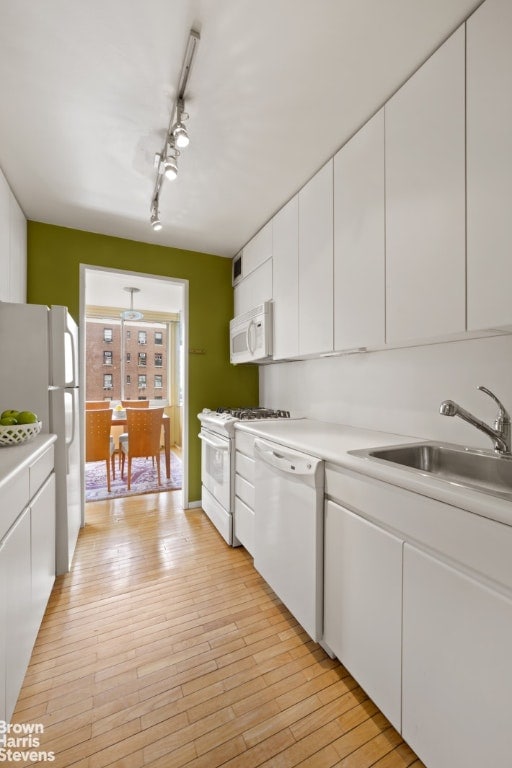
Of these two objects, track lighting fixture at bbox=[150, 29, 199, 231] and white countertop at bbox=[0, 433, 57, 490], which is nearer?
white countertop at bbox=[0, 433, 57, 490]

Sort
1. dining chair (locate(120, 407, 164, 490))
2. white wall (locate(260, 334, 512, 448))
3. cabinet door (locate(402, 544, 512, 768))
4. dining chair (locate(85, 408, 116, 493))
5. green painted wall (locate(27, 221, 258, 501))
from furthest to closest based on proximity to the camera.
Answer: dining chair (locate(120, 407, 164, 490)) < dining chair (locate(85, 408, 116, 493)) < green painted wall (locate(27, 221, 258, 501)) < white wall (locate(260, 334, 512, 448)) < cabinet door (locate(402, 544, 512, 768))

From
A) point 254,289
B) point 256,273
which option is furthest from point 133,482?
point 256,273

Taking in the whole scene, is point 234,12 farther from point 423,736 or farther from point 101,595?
point 101,595

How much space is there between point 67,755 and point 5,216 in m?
2.64

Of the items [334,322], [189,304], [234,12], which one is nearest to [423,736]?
[334,322]

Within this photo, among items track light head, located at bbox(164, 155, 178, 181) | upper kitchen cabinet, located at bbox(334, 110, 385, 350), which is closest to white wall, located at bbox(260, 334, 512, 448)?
upper kitchen cabinet, located at bbox(334, 110, 385, 350)

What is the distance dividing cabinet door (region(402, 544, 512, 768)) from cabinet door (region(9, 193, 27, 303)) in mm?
2735

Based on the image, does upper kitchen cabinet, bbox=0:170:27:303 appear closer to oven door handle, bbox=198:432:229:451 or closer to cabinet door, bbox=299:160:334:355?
oven door handle, bbox=198:432:229:451

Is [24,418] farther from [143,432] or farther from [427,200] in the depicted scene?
[143,432]

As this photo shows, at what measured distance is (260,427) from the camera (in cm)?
209

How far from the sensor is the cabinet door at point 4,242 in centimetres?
197

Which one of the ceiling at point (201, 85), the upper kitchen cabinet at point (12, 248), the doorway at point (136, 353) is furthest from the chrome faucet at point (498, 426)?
the doorway at point (136, 353)

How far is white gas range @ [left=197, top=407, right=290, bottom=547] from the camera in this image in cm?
233

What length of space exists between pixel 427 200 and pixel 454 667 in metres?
1.51
